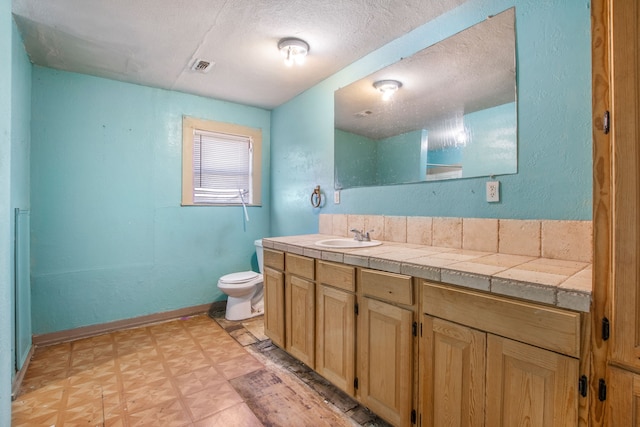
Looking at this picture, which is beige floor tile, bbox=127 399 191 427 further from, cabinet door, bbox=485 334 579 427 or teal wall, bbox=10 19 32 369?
A: cabinet door, bbox=485 334 579 427

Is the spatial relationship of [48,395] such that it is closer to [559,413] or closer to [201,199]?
[201,199]

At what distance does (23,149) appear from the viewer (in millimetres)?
2141

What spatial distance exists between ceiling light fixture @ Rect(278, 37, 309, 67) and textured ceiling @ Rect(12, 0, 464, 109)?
0.04m

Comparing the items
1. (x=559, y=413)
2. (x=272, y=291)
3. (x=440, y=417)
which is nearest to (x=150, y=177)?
(x=272, y=291)

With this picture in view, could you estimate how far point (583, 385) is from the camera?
2.86 feet

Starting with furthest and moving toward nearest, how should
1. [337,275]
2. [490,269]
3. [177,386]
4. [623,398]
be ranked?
1. [177,386]
2. [337,275]
3. [490,269]
4. [623,398]

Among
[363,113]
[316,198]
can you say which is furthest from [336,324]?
[363,113]

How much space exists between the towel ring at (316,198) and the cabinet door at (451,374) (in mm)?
1656

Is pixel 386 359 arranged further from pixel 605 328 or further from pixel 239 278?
pixel 239 278

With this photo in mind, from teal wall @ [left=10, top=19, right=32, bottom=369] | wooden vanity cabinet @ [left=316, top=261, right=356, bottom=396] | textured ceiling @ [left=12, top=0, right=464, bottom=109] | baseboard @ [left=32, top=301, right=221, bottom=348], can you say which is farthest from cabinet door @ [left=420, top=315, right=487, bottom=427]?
baseboard @ [left=32, top=301, right=221, bottom=348]

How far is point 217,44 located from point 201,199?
157cm

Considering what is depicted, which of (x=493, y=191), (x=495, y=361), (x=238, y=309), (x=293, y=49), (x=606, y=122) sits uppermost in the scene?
(x=293, y=49)

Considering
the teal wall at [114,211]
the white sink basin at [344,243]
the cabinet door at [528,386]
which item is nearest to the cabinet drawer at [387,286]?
the cabinet door at [528,386]

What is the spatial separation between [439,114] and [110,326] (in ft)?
10.5
